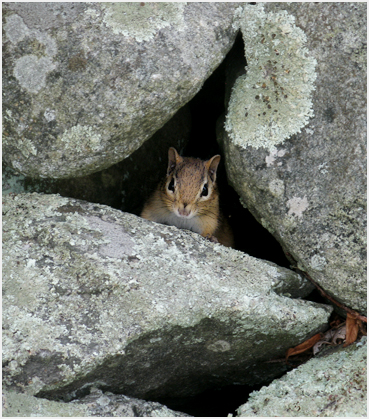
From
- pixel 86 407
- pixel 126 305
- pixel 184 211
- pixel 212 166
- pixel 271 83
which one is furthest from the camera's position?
pixel 212 166

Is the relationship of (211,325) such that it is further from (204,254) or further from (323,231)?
(323,231)

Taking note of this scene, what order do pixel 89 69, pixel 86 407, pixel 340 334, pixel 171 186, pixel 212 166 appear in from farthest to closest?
pixel 212 166, pixel 171 186, pixel 340 334, pixel 89 69, pixel 86 407

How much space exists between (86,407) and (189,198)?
195 centimetres

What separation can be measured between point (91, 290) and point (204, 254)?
831 mm

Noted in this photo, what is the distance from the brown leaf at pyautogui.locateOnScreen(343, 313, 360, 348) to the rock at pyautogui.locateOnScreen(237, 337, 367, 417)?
120 mm

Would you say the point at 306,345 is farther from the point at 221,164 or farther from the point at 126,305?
the point at 221,164

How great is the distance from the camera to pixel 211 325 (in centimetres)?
307

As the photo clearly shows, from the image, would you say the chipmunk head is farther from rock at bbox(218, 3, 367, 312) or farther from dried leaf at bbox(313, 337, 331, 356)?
dried leaf at bbox(313, 337, 331, 356)

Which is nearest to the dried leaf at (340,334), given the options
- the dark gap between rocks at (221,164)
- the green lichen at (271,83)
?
the dark gap between rocks at (221,164)

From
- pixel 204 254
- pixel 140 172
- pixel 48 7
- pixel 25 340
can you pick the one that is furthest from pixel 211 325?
pixel 48 7

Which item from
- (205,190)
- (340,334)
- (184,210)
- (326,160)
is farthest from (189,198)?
(340,334)

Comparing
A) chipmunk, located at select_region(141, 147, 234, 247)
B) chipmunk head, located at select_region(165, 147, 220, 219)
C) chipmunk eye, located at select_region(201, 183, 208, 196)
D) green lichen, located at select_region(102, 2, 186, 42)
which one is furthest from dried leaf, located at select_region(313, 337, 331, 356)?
green lichen, located at select_region(102, 2, 186, 42)

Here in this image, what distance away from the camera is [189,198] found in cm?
412

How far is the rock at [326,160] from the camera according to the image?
2.98 metres
